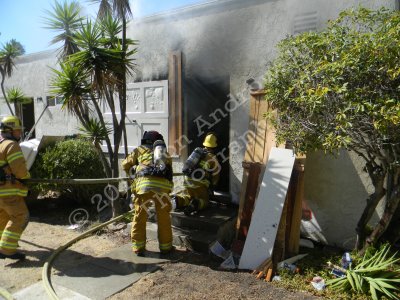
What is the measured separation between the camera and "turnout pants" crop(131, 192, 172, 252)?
4.79m

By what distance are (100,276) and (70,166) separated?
10.3 ft

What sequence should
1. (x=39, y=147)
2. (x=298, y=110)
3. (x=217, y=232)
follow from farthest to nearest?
(x=39, y=147), (x=217, y=232), (x=298, y=110)

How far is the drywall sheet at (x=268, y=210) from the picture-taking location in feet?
14.5

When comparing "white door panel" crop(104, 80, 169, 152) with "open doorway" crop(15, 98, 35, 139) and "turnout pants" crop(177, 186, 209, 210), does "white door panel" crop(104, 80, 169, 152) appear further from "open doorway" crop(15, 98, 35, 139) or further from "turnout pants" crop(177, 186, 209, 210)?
"open doorway" crop(15, 98, 35, 139)

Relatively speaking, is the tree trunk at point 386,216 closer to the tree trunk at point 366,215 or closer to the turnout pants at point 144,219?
the tree trunk at point 366,215

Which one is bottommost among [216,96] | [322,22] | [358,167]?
[358,167]

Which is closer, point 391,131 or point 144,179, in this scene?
point 391,131

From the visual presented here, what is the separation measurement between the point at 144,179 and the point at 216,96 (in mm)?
2529

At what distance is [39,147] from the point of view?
22.7ft

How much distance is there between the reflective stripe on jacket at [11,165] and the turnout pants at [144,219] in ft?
5.59

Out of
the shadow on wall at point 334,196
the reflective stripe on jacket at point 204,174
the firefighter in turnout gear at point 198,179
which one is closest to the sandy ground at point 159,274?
the firefighter in turnout gear at point 198,179

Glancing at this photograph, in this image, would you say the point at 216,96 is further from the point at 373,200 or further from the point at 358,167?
the point at 373,200

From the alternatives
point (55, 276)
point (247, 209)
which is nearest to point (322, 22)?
point (247, 209)

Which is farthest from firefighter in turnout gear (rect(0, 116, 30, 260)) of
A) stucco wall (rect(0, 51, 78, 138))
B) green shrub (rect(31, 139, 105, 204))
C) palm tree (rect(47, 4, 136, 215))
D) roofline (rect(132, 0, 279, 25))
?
stucco wall (rect(0, 51, 78, 138))
